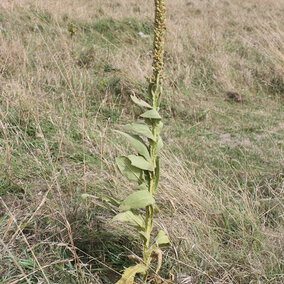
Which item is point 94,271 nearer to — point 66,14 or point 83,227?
point 83,227

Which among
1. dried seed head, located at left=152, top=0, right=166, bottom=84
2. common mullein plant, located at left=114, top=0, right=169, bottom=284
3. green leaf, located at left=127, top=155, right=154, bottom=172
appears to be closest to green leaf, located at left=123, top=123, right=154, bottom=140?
common mullein plant, located at left=114, top=0, right=169, bottom=284

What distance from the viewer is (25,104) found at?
2.96 m

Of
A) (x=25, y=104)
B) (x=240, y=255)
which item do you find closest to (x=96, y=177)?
(x=240, y=255)

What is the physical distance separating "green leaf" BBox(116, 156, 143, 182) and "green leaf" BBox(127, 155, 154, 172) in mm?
62

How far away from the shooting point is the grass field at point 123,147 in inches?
66.6

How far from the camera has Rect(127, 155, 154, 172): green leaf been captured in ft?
4.58

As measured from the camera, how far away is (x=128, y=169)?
149 centimetres

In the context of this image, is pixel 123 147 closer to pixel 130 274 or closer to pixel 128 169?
pixel 128 169

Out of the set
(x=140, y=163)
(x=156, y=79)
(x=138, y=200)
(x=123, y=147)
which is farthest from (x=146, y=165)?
(x=123, y=147)

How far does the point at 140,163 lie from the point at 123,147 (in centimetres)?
119

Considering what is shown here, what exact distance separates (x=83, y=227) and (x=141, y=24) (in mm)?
5771

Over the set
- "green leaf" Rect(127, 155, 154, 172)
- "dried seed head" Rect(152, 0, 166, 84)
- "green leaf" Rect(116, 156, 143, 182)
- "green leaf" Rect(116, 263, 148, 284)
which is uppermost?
"dried seed head" Rect(152, 0, 166, 84)

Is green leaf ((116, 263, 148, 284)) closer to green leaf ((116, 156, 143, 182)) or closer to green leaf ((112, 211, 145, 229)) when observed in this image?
green leaf ((112, 211, 145, 229))

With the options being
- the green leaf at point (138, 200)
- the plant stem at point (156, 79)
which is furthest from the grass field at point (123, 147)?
the green leaf at point (138, 200)
